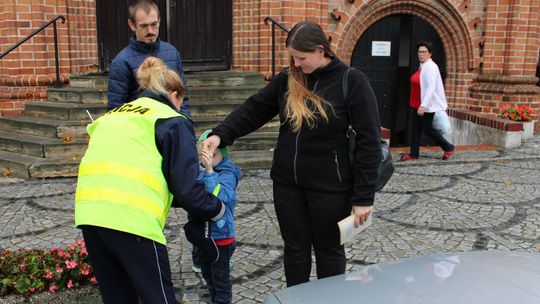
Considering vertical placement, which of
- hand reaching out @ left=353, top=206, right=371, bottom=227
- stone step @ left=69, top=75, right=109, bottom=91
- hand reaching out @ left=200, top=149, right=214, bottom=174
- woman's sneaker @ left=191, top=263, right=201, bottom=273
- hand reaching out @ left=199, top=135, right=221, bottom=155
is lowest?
woman's sneaker @ left=191, top=263, right=201, bottom=273

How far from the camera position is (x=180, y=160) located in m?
2.26

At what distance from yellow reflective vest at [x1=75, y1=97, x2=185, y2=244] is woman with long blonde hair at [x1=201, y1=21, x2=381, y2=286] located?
62 cm

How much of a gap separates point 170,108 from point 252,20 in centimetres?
668

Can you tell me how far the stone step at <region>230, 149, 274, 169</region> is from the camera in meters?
6.85

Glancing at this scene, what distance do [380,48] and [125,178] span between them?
28.1 feet

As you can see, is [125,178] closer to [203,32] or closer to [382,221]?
[382,221]

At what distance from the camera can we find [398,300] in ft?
6.08

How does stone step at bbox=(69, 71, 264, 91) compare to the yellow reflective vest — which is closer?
the yellow reflective vest

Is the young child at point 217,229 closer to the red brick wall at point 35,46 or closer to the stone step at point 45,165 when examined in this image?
the stone step at point 45,165

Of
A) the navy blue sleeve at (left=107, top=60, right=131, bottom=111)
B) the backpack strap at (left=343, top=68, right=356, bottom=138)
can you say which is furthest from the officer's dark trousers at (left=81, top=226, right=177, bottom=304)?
the navy blue sleeve at (left=107, top=60, right=131, bottom=111)

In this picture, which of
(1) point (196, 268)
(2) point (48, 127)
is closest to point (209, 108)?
(2) point (48, 127)

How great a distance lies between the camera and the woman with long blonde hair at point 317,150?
2.57 metres

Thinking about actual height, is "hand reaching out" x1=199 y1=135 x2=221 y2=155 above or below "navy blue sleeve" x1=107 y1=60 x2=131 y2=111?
below

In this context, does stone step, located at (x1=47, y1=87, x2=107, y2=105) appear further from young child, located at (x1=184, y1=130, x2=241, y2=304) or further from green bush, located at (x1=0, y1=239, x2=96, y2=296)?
young child, located at (x1=184, y1=130, x2=241, y2=304)
